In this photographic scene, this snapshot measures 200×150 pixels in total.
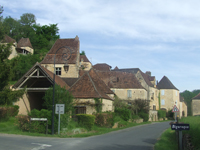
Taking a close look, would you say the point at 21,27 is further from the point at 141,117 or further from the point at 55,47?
the point at 141,117

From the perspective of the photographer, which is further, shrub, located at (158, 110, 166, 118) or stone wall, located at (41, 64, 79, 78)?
shrub, located at (158, 110, 166, 118)

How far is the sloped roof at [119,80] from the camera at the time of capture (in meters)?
46.3

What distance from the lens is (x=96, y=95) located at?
25.8 meters

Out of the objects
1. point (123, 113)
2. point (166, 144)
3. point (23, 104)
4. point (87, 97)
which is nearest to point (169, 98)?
point (123, 113)

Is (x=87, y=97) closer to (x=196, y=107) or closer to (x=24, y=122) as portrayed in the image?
(x=24, y=122)

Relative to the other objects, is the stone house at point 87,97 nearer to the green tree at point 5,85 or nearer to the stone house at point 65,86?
the stone house at point 65,86

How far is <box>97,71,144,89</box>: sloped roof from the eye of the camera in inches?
1825

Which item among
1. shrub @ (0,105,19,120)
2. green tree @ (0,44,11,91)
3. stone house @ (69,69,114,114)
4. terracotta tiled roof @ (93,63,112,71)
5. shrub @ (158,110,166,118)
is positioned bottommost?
shrub @ (158,110,166,118)

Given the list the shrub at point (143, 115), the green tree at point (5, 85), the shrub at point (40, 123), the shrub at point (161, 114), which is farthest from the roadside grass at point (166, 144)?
the shrub at point (161, 114)

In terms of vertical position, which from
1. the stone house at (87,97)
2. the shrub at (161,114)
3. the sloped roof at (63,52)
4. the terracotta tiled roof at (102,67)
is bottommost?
the shrub at (161,114)

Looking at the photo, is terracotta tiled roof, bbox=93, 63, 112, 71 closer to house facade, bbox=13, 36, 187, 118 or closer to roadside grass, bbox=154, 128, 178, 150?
house facade, bbox=13, 36, 187, 118

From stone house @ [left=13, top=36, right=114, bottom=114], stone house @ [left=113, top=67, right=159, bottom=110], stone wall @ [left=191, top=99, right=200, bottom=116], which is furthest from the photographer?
stone wall @ [left=191, top=99, right=200, bottom=116]

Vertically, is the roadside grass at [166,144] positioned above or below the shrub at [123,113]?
below


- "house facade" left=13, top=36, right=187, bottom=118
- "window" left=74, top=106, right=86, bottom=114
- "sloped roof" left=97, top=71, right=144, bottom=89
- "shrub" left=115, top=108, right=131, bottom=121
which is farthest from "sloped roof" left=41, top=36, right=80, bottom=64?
"window" left=74, top=106, right=86, bottom=114
